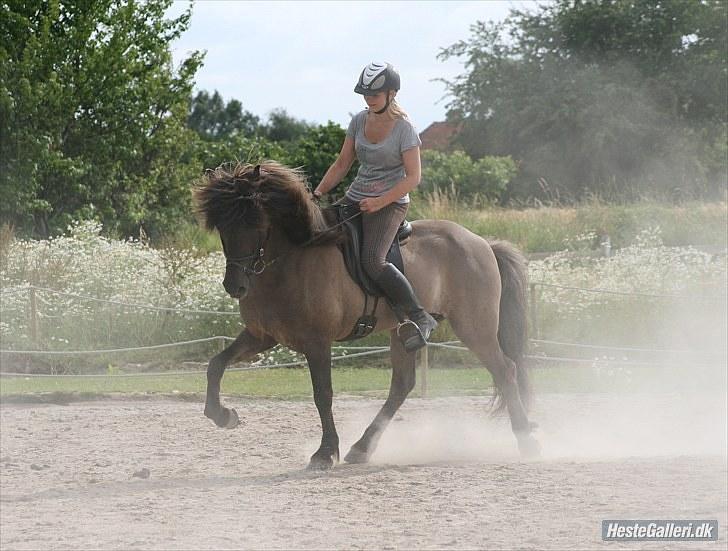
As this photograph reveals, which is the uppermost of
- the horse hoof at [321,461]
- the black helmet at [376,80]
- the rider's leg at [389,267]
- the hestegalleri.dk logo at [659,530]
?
the black helmet at [376,80]

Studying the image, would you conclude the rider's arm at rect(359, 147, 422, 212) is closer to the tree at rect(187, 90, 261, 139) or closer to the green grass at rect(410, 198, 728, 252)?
the green grass at rect(410, 198, 728, 252)

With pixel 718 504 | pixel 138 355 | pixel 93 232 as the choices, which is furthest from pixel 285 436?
pixel 93 232

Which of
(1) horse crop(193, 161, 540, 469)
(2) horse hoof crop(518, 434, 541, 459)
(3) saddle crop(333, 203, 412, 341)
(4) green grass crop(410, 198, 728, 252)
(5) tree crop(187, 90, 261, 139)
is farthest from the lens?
(5) tree crop(187, 90, 261, 139)

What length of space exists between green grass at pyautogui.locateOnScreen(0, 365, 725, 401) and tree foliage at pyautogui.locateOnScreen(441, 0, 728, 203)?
2574 cm

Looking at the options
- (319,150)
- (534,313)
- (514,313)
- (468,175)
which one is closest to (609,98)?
(468,175)

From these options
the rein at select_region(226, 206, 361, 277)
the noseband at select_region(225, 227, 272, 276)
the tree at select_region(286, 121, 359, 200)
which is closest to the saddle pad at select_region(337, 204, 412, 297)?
the rein at select_region(226, 206, 361, 277)

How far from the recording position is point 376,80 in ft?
25.2

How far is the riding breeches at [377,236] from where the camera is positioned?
26.0 ft

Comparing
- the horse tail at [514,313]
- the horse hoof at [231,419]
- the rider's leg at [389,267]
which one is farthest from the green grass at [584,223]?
the horse hoof at [231,419]

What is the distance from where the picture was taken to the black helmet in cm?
768

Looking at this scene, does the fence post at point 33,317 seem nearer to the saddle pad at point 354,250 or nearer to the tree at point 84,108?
the tree at point 84,108

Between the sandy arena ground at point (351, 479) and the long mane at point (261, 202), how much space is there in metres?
1.73

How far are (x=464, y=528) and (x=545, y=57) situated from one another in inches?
1597

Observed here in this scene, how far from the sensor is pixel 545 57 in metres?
44.4
